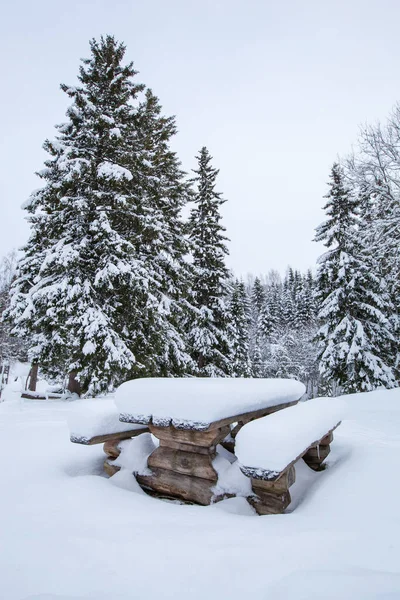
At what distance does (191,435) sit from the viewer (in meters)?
2.51

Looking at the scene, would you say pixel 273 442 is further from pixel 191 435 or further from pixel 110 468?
pixel 110 468

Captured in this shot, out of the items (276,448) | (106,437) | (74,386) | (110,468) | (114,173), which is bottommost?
(74,386)

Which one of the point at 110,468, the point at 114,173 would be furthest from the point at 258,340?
A: the point at 110,468

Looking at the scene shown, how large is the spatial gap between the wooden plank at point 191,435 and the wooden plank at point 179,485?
1.01 feet

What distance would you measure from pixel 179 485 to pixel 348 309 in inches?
575

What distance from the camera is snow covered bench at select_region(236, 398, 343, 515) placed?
186cm

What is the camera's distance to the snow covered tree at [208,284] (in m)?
15.5

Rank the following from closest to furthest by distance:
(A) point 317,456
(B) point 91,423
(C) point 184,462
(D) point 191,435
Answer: (D) point 191,435
(C) point 184,462
(B) point 91,423
(A) point 317,456

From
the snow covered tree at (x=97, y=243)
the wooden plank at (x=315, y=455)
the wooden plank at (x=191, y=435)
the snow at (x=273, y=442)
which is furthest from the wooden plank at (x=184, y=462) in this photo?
the snow covered tree at (x=97, y=243)

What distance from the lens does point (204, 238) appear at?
673 inches

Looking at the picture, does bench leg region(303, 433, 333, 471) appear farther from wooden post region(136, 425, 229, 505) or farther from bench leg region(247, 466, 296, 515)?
wooden post region(136, 425, 229, 505)

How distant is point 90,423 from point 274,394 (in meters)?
1.80

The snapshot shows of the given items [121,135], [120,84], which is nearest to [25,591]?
[121,135]

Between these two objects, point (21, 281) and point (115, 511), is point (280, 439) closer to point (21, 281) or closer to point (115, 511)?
point (115, 511)
